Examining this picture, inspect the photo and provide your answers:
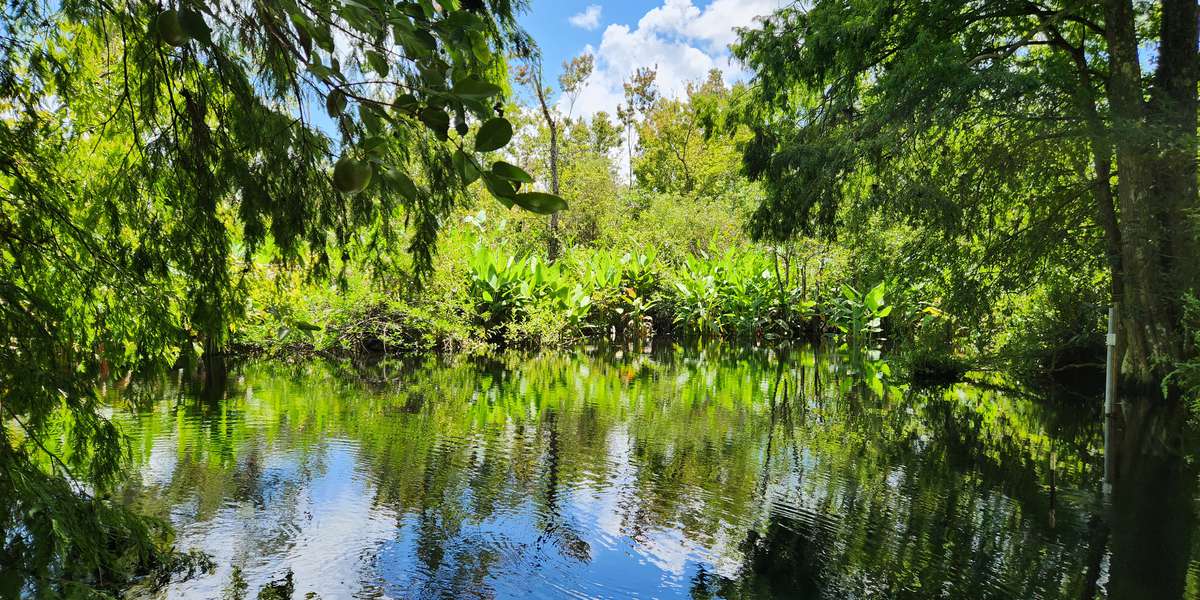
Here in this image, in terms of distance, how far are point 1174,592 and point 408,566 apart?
3.80 meters

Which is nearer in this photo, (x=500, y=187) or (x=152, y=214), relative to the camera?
(x=500, y=187)

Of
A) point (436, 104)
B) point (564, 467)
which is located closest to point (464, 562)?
point (564, 467)

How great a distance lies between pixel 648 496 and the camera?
5355 millimetres

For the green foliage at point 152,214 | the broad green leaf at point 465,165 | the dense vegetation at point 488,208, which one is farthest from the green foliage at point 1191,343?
the broad green leaf at point 465,165

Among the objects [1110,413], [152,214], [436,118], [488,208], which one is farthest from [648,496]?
[488,208]

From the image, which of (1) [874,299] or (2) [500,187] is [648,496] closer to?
(2) [500,187]

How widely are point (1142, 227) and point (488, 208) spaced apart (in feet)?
50.7

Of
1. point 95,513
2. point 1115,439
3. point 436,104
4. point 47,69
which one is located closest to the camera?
point 436,104

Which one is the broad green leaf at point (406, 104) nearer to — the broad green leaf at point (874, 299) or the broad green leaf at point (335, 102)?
the broad green leaf at point (335, 102)

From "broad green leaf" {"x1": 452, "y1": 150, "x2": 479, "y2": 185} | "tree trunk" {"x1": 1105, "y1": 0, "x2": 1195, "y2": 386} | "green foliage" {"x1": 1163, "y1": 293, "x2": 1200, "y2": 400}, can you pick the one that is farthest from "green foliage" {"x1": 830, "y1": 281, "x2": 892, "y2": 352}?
"broad green leaf" {"x1": 452, "y1": 150, "x2": 479, "y2": 185}

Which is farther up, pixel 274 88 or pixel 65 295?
pixel 274 88

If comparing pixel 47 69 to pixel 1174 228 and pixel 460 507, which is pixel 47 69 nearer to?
pixel 460 507

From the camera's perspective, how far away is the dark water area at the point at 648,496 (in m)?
3.98

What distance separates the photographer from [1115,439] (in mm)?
7551
